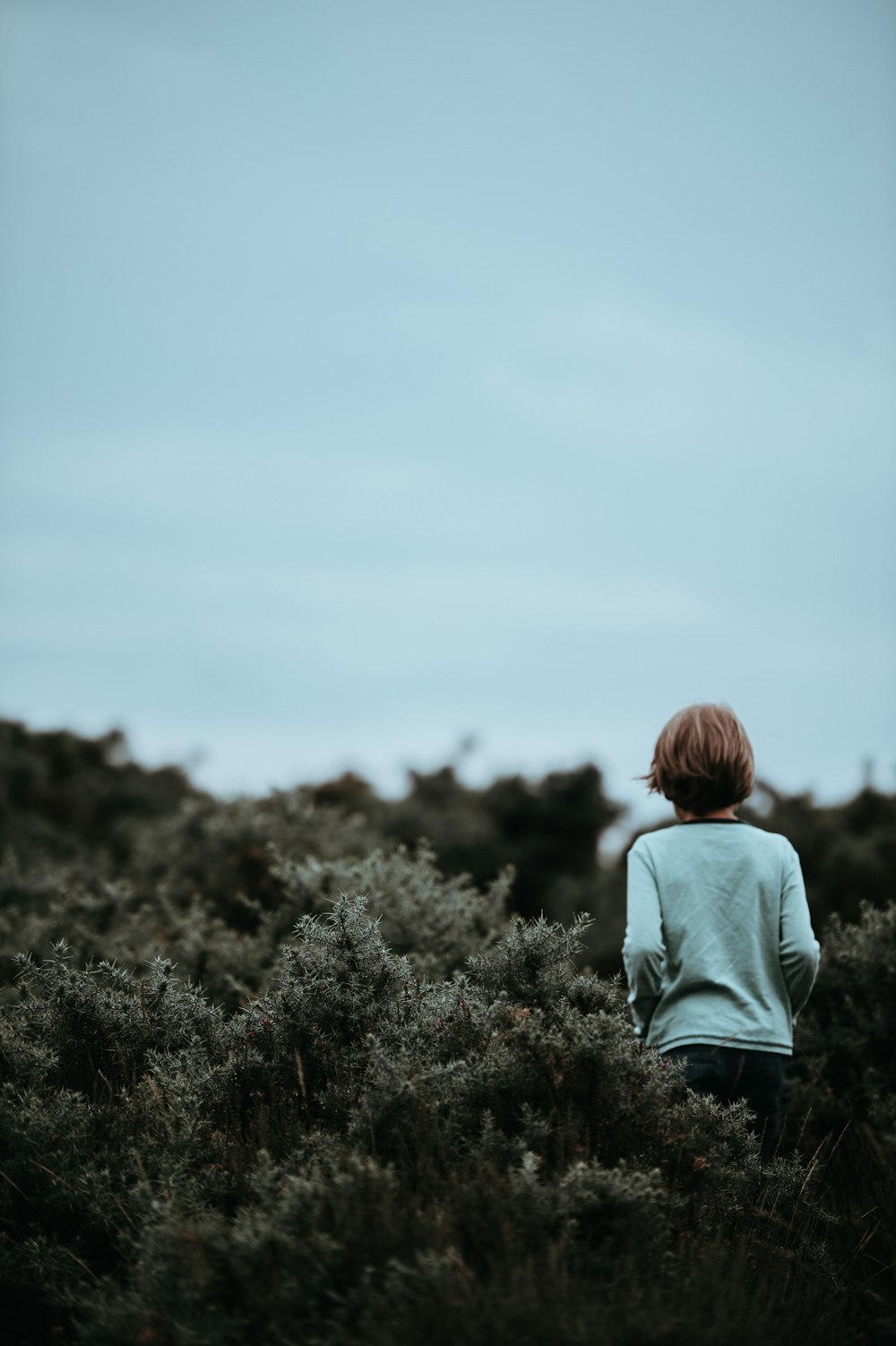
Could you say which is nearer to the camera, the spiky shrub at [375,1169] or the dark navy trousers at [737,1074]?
the spiky shrub at [375,1169]

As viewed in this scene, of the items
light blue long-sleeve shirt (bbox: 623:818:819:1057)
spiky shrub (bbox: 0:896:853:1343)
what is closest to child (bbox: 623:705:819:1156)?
light blue long-sleeve shirt (bbox: 623:818:819:1057)

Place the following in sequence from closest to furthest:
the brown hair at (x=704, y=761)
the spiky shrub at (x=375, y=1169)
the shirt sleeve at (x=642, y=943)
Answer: the spiky shrub at (x=375, y=1169) → the shirt sleeve at (x=642, y=943) → the brown hair at (x=704, y=761)

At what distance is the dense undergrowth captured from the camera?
247 centimetres

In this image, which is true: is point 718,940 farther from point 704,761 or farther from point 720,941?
point 704,761

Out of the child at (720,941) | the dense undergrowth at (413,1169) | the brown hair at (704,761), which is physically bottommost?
the dense undergrowth at (413,1169)

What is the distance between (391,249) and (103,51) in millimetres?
5948

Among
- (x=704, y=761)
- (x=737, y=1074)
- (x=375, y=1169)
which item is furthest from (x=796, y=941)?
(x=375, y=1169)

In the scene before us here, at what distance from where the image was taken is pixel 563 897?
60.0 feet

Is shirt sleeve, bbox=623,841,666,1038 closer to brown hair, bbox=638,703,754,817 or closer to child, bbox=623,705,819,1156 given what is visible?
child, bbox=623,705,819,1156

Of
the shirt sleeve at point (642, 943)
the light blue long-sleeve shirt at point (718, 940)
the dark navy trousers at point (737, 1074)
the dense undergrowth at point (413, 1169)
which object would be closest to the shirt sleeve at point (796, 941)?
the light blue long-sleeve shirt at point (718, 940)

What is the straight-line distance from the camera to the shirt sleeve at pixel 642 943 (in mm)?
3549

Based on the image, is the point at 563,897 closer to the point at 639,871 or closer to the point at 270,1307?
the point at 639,871

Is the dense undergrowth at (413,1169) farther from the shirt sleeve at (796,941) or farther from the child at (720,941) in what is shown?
the shirt sleeve at (796,941)

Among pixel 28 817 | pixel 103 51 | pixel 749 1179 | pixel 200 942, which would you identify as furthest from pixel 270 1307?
pixel 28 817
